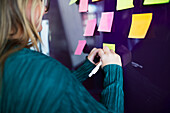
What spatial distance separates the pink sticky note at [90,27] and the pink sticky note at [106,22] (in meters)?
0.04

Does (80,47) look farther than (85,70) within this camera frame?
Yes

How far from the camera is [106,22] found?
60cm

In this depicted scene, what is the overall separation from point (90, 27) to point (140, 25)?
28cm

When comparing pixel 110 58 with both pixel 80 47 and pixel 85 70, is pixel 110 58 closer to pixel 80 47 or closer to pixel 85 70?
pixel 85 70

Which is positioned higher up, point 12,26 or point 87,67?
point 12,26

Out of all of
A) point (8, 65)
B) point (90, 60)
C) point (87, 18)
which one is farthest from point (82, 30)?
point (8, 65)

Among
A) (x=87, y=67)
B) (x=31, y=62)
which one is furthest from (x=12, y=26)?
(x=87, y=67)

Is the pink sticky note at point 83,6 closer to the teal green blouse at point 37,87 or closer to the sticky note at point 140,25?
the sticky note at point 140,25

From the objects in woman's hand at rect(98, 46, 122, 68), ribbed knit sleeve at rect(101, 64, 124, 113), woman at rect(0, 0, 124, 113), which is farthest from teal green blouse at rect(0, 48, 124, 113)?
woman's hand at rect(98, 46, 122, 68)

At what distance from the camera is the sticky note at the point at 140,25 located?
17.6 inches

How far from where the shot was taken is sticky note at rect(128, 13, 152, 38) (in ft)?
1.46

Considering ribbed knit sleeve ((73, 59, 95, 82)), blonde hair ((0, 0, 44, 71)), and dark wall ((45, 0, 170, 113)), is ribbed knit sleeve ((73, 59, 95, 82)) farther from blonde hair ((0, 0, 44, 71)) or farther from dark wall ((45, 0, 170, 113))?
blonde hair ((0, 0, 44, 71))

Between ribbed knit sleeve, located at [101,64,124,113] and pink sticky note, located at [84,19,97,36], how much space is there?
226 mm

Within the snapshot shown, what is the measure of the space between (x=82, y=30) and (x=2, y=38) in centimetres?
44
